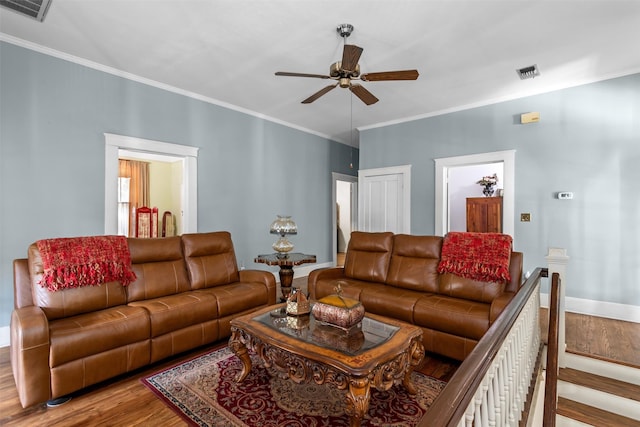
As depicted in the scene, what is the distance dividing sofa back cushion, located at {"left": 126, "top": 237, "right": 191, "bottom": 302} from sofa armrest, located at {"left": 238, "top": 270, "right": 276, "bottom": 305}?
24.8 inches

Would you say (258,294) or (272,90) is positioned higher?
(272,90)

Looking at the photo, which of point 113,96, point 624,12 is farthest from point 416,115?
point 113,96

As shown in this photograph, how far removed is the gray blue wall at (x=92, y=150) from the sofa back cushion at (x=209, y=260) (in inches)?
43.4

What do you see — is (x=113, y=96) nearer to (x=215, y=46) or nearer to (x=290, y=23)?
(x=215, y=46)

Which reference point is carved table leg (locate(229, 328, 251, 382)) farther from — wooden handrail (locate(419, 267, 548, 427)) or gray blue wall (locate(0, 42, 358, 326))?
gray blue wall (locate(0, 42, 358, 326))

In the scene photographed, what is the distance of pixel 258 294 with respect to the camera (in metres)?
3.28

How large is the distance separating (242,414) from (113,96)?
3.77m

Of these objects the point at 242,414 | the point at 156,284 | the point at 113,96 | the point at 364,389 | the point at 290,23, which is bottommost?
the point at 242,414

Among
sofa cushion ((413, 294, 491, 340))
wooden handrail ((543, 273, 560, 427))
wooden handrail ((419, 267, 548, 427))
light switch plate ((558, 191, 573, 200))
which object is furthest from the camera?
light switch plate ((558, 191, 573, 200))

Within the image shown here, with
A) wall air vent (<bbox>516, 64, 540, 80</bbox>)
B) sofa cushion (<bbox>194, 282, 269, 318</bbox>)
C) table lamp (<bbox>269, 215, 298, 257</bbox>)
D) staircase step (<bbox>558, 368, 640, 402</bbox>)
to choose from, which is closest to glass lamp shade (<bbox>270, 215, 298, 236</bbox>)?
table lamp (<bbox>269, 215, 298, 257</bbox>)

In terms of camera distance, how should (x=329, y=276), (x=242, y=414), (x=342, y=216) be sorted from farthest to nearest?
(x=342, y=216)
(x=329, y=276)
(x=242, y=414)

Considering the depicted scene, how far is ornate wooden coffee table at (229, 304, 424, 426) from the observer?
65.5 inches

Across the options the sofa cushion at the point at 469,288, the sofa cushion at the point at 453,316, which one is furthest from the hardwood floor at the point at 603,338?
the sofa cushion at the point at 453,316

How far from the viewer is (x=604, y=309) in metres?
3.78
